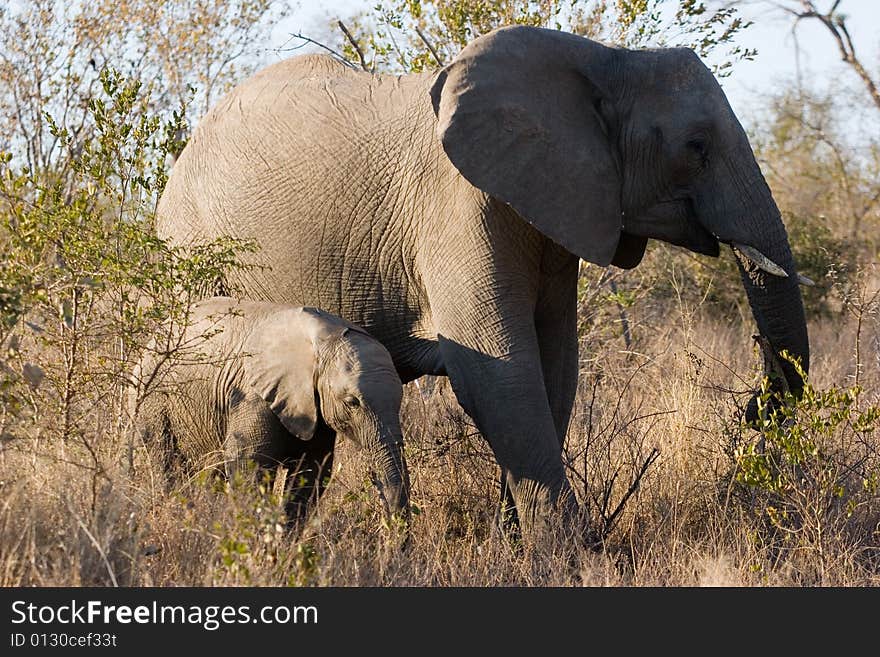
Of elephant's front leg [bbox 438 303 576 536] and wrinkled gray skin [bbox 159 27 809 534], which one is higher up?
wrinkled gray skin [bbox 159 27 809 534]

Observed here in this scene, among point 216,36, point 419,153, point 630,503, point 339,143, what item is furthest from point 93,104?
point 216,36

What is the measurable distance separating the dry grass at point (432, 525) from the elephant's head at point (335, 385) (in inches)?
9.0

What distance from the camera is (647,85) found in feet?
18.4

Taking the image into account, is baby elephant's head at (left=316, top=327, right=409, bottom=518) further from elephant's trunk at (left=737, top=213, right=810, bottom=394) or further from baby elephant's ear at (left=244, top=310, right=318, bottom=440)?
elephant's trunk at (left=737, top=213, right=810, bottom=394)

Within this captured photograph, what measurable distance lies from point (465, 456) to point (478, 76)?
195 cm

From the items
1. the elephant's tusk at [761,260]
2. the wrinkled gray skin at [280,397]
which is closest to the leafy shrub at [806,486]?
the elephant's tusk at [761,260]

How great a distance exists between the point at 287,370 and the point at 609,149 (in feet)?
5.21

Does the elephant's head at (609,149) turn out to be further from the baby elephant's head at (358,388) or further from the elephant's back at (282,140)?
the baby elephant's head at (358,388)

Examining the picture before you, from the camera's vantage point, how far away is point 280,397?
5.74 meters

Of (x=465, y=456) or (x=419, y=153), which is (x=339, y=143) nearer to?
(x=419, y=153)

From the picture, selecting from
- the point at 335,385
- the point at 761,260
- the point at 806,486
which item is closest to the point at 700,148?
the point at 761,260

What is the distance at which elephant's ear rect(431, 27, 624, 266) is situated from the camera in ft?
18.3

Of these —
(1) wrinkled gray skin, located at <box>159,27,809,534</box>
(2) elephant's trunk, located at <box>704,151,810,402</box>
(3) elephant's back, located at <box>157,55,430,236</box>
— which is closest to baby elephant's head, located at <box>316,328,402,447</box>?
(1) wrinkled gray skin, located at <box>159,27,809,534</box>

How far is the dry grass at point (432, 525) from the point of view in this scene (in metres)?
4.75
